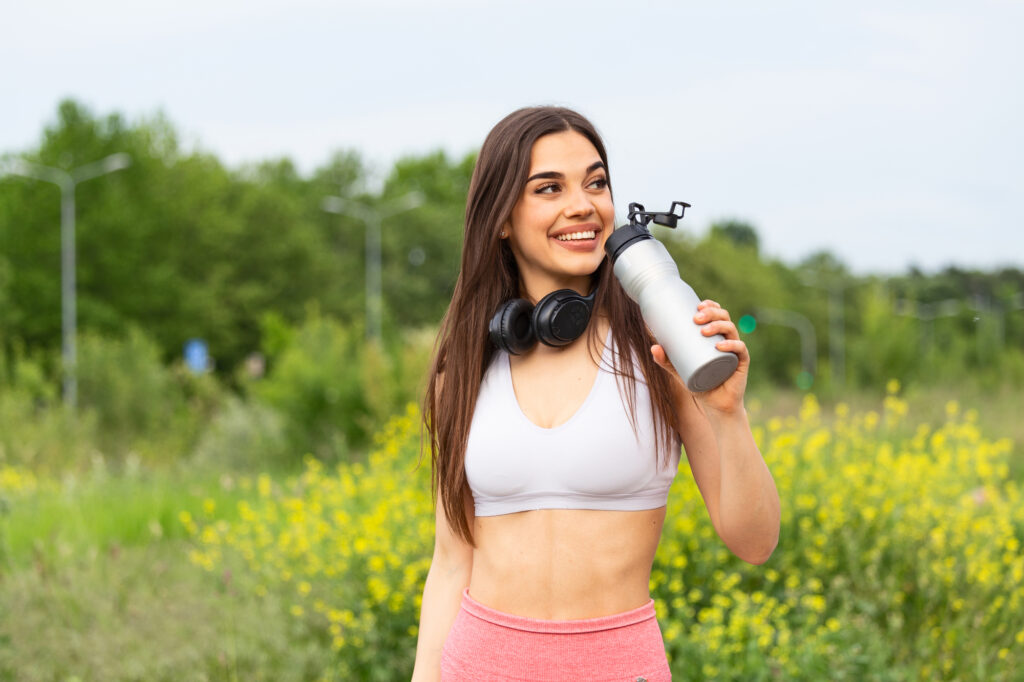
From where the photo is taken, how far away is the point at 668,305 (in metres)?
1.66

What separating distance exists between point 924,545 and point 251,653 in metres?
3.25

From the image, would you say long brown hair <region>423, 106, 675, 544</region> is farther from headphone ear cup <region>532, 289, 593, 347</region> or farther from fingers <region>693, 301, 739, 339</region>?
fingers <region>693, 301, 739, 339</region>

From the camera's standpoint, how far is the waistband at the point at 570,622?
1894mm

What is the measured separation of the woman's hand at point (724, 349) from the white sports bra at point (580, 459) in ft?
0.51

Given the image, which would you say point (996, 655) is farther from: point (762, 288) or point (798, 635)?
point (762, 288)

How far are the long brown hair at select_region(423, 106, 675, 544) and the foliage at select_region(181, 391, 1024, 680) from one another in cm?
201

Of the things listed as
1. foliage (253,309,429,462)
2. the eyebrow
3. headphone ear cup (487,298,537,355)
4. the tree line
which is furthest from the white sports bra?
the tree line

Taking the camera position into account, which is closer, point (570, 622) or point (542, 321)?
point (570, 622)

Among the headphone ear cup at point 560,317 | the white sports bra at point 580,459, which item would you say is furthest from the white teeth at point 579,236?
the white sports bra at point 580,459

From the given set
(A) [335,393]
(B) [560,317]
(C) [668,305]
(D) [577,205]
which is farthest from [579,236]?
(A) [335,393]

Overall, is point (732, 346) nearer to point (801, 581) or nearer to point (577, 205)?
point (577, 205)

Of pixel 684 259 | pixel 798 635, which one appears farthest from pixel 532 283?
pixel 684 259

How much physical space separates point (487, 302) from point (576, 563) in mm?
615

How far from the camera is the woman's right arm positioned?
2100 mm
